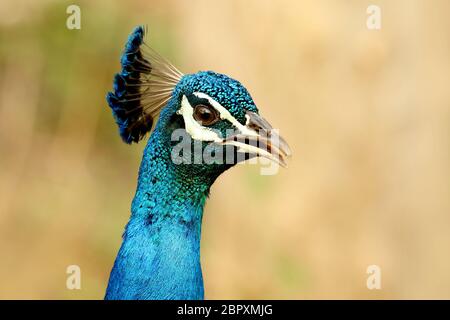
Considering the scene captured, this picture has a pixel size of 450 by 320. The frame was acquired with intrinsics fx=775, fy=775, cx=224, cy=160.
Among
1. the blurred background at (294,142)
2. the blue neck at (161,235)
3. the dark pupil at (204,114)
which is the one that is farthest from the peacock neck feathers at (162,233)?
the blurred background at (294,142)

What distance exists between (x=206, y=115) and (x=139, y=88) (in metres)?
0.27

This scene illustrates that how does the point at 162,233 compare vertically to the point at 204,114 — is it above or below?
below

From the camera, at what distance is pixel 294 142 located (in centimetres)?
408

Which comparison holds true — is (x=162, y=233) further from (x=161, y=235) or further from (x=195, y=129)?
(x=195, y=129)

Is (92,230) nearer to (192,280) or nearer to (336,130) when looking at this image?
(336,130)

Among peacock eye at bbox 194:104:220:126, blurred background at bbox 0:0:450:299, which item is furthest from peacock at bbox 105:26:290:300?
blurred background at bbox 0:0:450:299

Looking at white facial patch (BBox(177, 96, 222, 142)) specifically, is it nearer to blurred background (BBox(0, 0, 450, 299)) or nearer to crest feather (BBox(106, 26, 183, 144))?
crest feather (BBox(106, 26, 183, 144))

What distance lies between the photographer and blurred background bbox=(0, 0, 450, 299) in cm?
386

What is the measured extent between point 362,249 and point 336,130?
2.11 feet

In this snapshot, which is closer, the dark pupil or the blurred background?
the dark pupil

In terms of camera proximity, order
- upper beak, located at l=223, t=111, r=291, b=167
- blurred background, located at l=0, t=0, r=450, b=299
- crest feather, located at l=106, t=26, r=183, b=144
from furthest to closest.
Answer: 1. blurred background, located at l=0, t=0, r=450, b=299
2. crest feather, located at l=106, t=26, r=183, b=144
3. upper beak, located at l=223, t=111, r=291, b=167

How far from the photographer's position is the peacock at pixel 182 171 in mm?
2055

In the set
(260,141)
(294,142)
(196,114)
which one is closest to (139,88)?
(196,114)

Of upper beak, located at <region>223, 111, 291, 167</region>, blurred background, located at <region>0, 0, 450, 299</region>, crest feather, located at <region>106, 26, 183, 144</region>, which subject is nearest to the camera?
upper beak, located at <region>223, 111, 291, 167</region>
